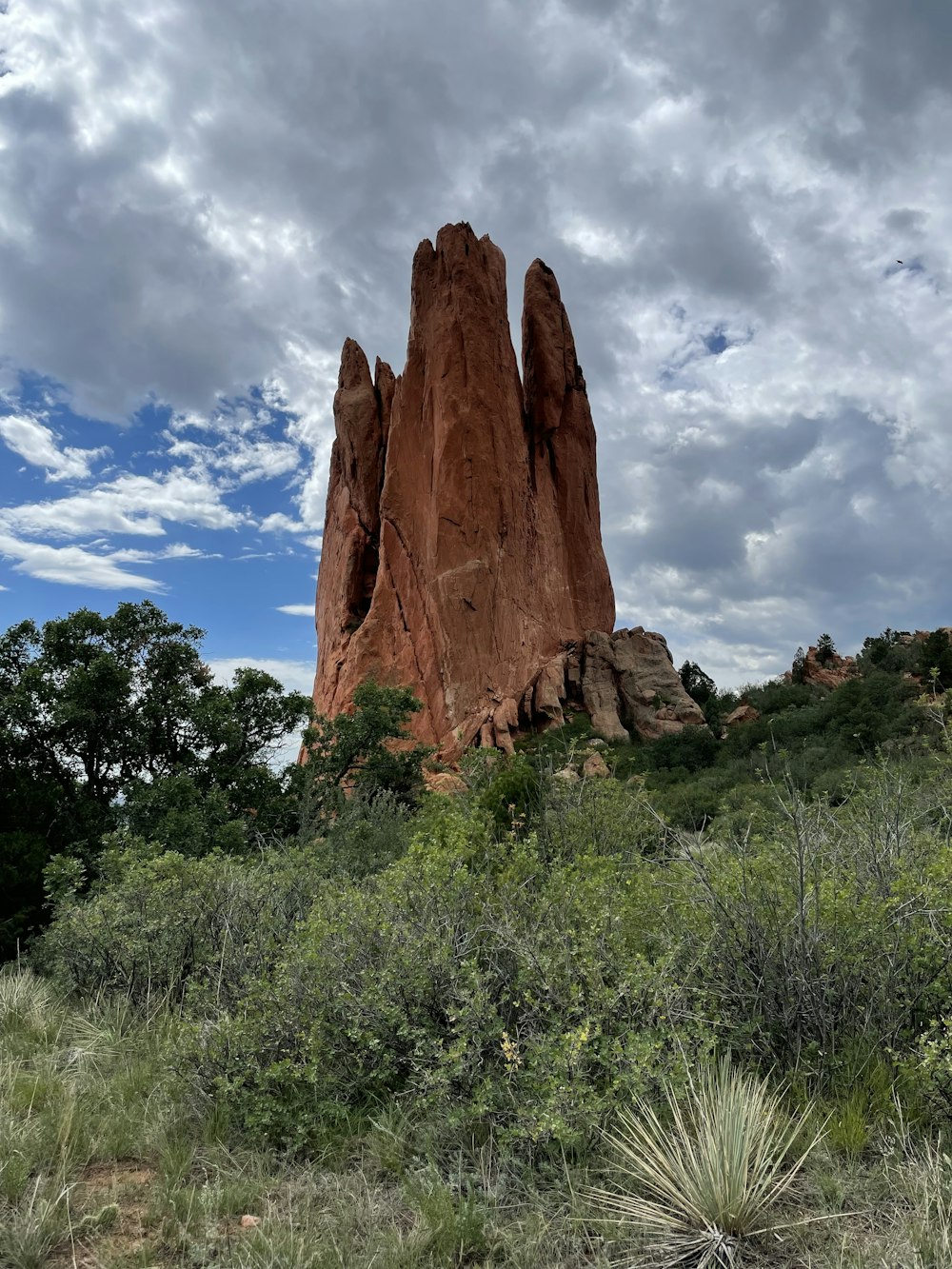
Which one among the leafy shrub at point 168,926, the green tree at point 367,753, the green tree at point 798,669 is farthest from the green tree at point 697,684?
the leafy shrub at point 168,926

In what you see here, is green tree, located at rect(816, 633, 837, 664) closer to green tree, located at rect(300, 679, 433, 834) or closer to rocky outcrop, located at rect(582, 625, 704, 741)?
rocky outcrop, located at rect(582, 625, 704, 741)

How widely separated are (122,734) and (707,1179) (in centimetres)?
1113

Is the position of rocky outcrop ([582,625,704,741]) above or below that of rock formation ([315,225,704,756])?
below

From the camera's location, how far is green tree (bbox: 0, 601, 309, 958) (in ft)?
34.9

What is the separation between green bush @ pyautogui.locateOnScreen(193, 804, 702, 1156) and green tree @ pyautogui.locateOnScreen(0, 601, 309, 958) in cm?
633

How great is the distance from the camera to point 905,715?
2369 centimetres

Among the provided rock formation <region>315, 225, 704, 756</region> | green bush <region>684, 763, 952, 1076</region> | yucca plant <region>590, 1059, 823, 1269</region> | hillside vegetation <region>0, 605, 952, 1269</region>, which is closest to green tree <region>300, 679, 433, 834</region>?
hillside vegetation <region>0, 605, 952, 1269</region>

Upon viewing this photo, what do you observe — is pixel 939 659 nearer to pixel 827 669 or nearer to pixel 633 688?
pixel 633 688

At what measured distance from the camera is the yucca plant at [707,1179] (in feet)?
9.05

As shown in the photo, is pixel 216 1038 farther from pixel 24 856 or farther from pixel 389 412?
pixel 389 412

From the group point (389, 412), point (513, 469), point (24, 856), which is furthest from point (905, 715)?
point (389, 412)

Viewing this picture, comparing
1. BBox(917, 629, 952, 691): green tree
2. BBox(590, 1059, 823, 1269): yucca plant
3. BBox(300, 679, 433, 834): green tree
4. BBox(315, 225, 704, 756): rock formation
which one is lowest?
BBox(590, 1059, 823, 1269): yucca plant

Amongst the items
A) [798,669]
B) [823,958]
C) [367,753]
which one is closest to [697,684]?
[798,669]

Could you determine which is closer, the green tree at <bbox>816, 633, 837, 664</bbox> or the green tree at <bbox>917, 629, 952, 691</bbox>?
the green tree at <bbox>917, 629, 952, 691</bbox>
